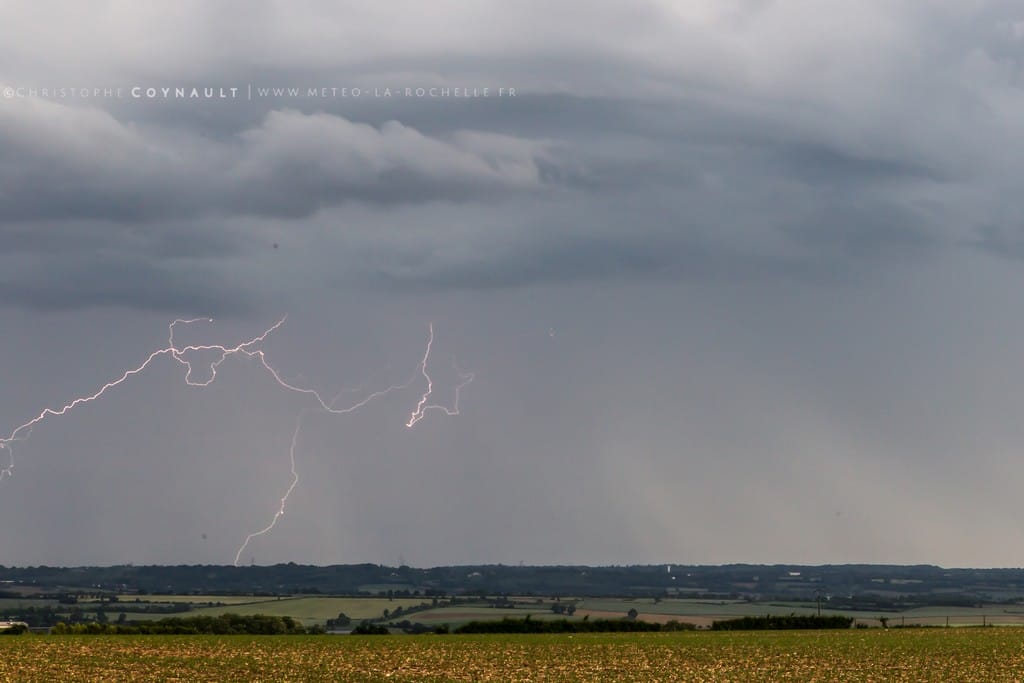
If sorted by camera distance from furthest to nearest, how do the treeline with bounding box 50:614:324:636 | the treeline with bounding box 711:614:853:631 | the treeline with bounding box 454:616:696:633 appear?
the treeline with bounding box 711:614:853:631 < the treeline with bounding box 454:616:696:633 < the treeline with bounding box 50:614:324:636

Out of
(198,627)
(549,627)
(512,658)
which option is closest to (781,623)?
(549,627)

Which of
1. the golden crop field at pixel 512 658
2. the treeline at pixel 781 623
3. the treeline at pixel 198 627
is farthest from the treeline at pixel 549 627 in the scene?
the treeline at pixel 198 627

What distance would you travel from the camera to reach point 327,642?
95.6 metres

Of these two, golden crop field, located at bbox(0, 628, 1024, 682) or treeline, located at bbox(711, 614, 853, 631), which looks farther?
treeline, located at bbox(711, 614, 853, 631)

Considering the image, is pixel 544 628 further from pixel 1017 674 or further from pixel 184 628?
pixel 1017 674

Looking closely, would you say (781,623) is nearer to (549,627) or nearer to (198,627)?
(549,627)

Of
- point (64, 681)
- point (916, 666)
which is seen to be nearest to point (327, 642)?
point (64, 681)

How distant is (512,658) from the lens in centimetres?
7812

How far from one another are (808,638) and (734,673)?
38280mm

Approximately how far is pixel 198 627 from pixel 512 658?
48.0 m

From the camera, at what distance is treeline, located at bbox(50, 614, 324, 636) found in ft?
346

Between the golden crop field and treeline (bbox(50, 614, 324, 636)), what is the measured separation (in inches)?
251

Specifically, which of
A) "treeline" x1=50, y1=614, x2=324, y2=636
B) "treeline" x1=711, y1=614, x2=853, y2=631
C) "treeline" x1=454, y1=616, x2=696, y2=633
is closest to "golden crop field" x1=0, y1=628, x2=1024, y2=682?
"treeline" x1=50, y1=614, x2=324, y2=636

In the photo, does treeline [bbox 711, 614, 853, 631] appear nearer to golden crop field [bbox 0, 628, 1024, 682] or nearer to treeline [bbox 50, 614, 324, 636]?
golden crop field [bbox 0, 628, 1024, 682]
